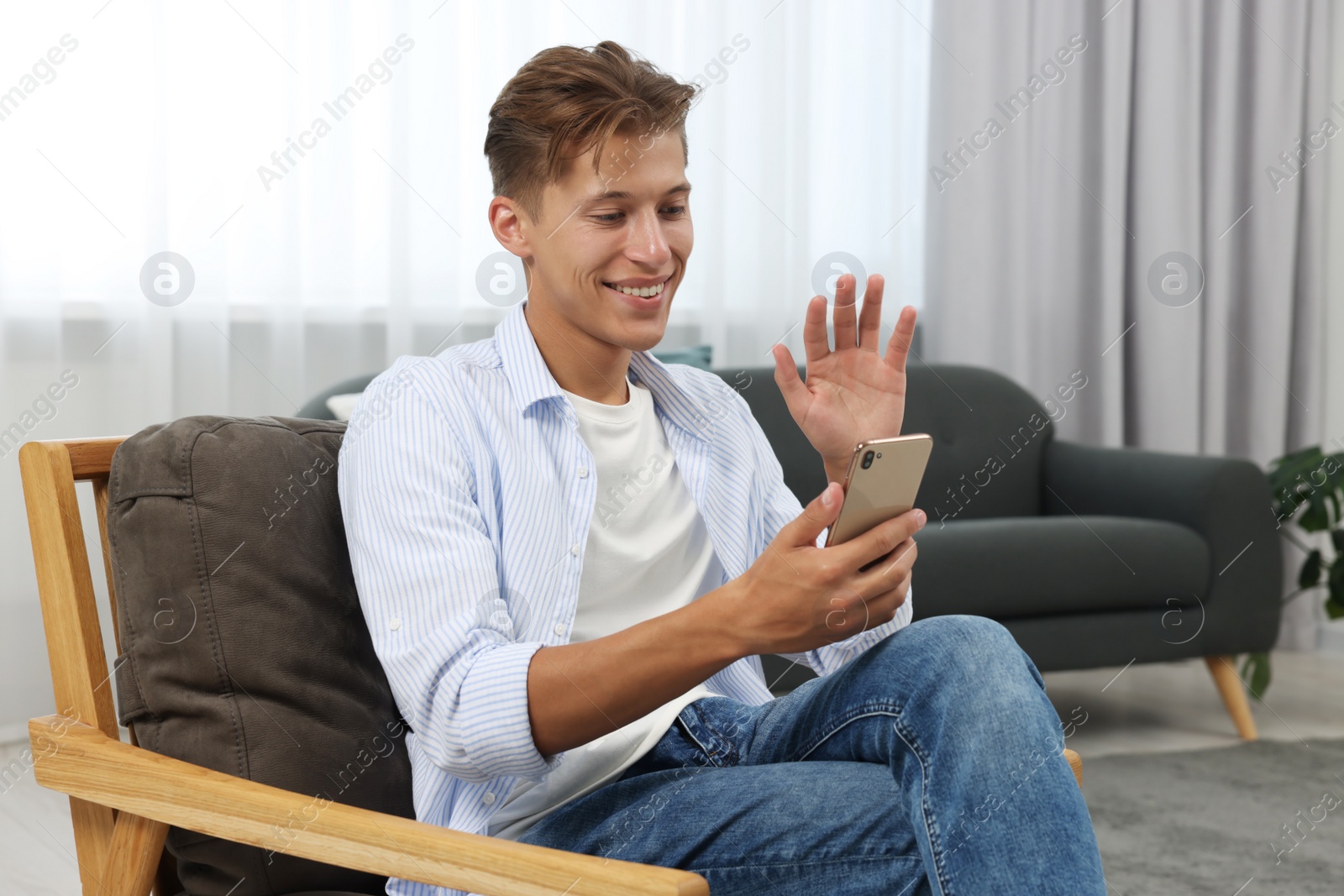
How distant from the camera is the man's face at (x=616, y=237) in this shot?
1099mm

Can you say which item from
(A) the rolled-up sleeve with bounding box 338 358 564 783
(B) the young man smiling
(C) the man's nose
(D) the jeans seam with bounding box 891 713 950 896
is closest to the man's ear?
(B) the young man smiling

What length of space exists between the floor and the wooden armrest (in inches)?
44.3

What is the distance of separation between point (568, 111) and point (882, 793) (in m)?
0.66

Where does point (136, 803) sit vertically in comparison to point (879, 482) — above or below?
below

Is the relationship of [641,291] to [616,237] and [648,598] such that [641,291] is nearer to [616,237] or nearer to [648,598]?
[616,237]

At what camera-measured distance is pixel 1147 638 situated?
2.51 m

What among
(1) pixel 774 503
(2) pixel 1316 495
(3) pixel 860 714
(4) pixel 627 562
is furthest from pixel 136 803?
(2) pixel 1316 495

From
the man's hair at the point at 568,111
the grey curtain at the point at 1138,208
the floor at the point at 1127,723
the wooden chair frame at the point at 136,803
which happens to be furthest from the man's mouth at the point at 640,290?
the grey curtain at the point at 1138,208

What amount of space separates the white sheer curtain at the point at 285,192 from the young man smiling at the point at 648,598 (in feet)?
5.61

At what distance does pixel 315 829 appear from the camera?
77 centimetres

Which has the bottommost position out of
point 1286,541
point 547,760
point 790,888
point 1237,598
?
point 1286,541

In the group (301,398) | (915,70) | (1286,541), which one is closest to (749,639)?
(301,398)

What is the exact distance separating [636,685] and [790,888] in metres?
0.20

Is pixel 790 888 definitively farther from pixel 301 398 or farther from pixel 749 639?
pixel 301 398
